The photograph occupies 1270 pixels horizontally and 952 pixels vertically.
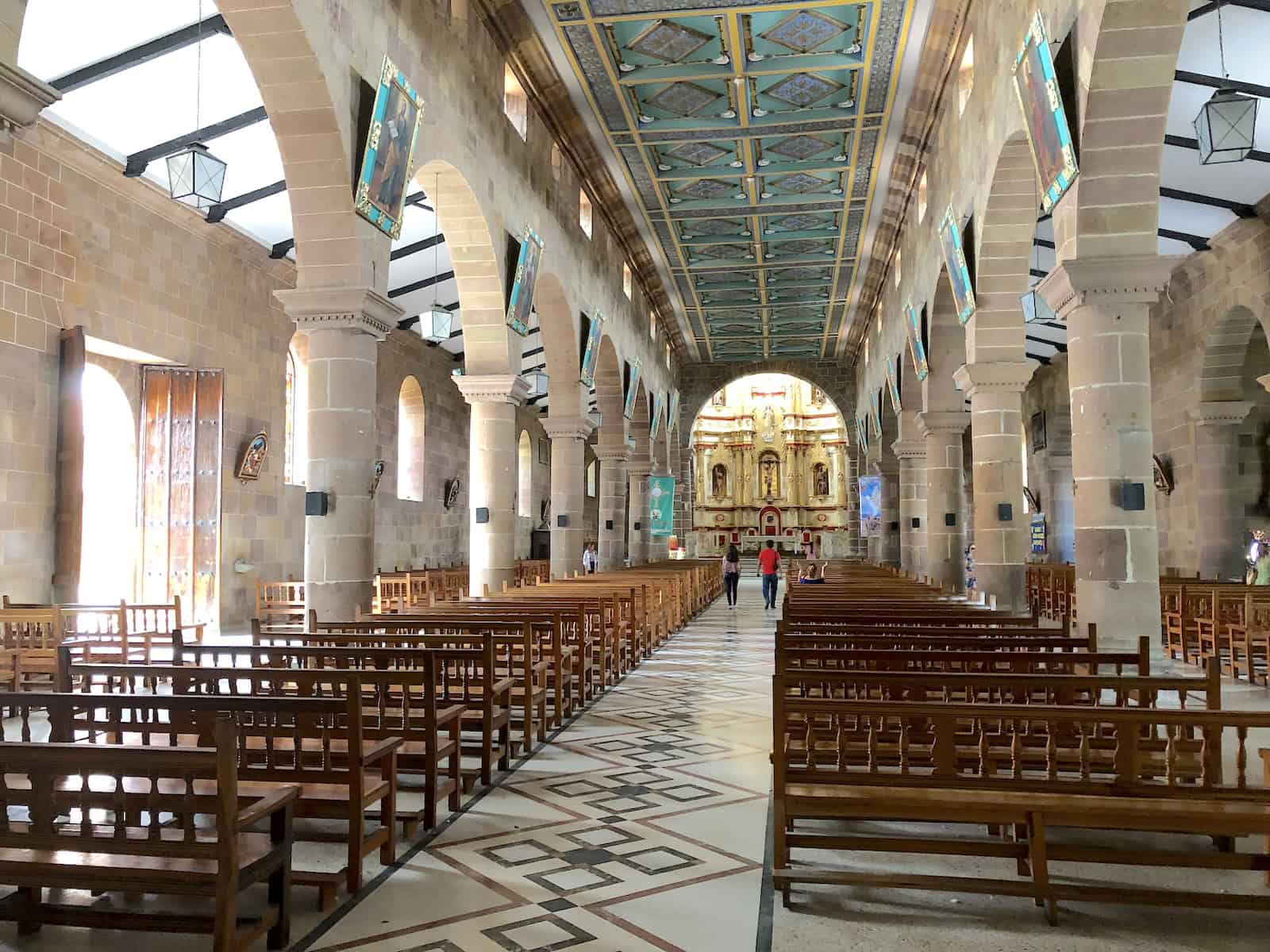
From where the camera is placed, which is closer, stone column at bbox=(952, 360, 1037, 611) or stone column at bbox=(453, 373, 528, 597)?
stone column at bbox=(952, 360, 1037, 611)

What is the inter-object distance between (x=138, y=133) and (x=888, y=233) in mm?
13933

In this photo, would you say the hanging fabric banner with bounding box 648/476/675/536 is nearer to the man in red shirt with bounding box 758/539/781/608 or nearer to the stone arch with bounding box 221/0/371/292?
the man in red shirt with bounding box 758/539/781/608

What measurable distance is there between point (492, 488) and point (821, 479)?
3001cm

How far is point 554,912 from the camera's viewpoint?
3.60 metres

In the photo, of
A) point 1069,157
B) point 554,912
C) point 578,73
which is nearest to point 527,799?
point 554,912

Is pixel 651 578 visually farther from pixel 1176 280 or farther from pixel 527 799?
pixel 1176 280

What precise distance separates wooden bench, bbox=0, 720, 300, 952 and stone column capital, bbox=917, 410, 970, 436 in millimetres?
12832

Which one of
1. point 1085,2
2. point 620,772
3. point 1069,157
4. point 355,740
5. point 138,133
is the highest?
point 138,133

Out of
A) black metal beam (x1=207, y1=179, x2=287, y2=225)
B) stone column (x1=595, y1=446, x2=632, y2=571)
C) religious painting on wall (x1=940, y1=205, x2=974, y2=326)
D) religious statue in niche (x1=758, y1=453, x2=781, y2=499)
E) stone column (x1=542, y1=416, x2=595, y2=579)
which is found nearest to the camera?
religious painting on wall (x1=940, y1=205, x2=974, y2=326)

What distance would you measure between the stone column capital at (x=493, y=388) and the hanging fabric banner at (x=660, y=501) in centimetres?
1072

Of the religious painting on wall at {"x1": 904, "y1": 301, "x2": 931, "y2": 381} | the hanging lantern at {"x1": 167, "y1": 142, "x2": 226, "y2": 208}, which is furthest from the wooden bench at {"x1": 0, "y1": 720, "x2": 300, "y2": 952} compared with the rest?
the religious painting on wall at {"x1": 904, "y1": 301, "x2": 931, "y2": 381}

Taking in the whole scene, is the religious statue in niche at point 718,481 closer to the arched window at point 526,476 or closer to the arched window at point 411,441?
the arched window at point 526,476

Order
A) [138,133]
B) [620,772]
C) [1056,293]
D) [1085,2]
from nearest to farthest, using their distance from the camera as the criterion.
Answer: [620,772] < [1085,2] < [1056,293] < [138,133]

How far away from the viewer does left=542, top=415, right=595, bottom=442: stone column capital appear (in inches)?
634
